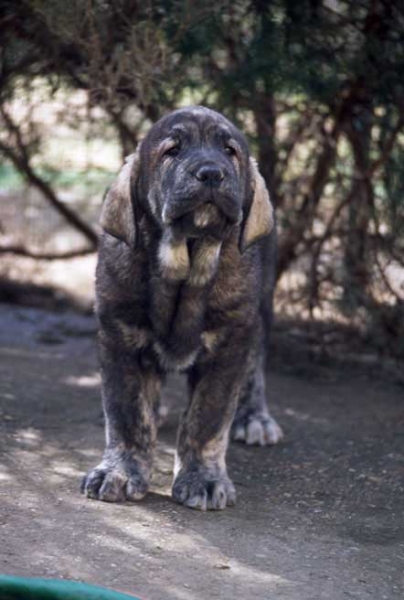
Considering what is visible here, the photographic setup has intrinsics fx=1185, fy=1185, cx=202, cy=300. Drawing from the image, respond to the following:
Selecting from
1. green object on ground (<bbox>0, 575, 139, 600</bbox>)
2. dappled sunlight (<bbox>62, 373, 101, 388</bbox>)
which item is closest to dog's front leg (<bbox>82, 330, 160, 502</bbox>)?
green object on ground (<bbox>0, 575, 139, 600</bbox>)

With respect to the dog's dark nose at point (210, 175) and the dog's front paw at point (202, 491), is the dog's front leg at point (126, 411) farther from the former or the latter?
the dog's dark nose at point (210, 175)

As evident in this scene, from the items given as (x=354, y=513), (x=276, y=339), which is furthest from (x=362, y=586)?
(x=276, y=339)

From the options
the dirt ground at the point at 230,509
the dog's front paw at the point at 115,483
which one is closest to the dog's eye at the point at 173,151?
the dog's front paw at the point at 115,483

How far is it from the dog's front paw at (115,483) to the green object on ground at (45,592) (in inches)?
44.7

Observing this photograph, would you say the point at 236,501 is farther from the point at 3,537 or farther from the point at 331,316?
the point at 331,316

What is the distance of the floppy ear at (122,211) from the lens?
15.8 feet

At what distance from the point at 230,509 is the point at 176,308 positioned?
838 millimetres

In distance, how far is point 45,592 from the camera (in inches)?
137

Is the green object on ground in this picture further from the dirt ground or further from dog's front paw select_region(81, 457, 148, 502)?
dog's front paw select_region(81, 457, 148, 502)

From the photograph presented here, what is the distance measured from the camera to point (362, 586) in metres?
3.98

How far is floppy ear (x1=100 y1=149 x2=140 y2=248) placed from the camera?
4.81 metres

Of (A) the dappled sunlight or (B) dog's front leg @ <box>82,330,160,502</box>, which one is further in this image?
(A) the dappled sunlight

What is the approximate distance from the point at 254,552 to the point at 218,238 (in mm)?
1248

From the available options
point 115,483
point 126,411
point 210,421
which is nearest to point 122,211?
point 126,411
